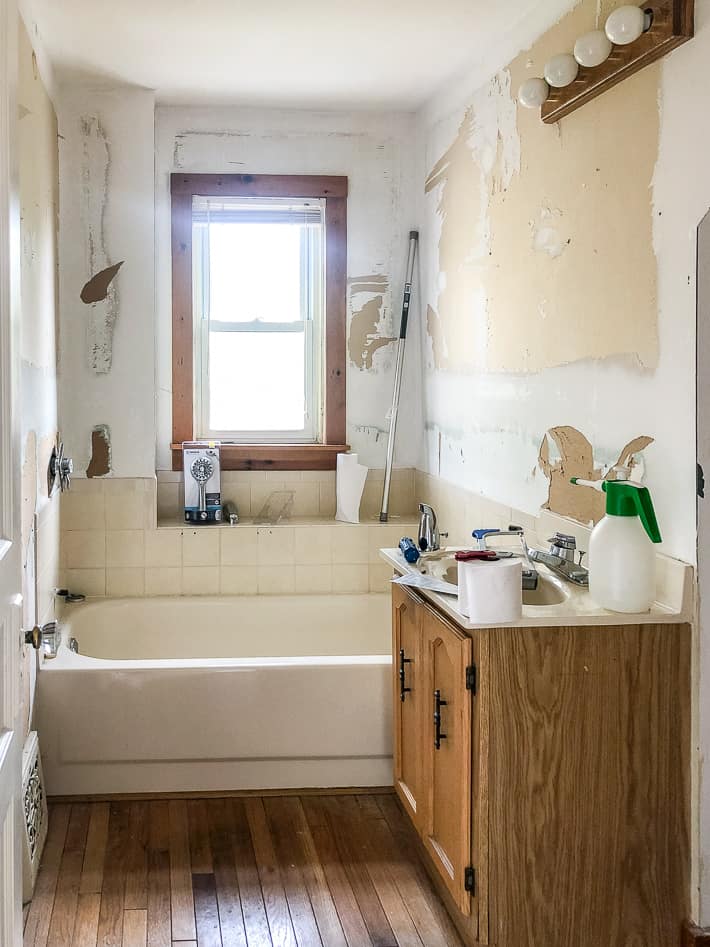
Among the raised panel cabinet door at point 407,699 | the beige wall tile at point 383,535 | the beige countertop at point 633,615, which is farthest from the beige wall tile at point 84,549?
the beige countertop at point 633,615

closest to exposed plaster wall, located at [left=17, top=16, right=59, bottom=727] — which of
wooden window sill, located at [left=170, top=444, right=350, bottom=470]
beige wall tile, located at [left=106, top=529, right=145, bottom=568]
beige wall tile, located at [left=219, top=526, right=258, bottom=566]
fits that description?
beige wall tile, located at [left=106, top=529, right=145, bottom=568]

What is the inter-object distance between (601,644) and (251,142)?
302cm

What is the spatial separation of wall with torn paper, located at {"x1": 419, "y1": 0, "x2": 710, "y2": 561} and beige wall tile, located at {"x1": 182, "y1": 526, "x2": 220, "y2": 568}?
100 centimetres

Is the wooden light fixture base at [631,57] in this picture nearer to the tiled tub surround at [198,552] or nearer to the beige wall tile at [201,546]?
the tiled tub surround at [198,552]

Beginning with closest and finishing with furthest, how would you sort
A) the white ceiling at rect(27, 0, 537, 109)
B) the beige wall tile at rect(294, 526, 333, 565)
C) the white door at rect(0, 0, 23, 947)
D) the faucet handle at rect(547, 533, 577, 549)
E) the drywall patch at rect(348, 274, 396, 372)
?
the white door at rect(0, 0, 23, 947) < the faucet handle at rect(547, 533, 577, 549) < the white ceiling at rect(27, 0, 537, 109) < the beige wall tile at rect(294, 526, 333, 565) < the drywall patch at rect(348, 274, 396, 372)

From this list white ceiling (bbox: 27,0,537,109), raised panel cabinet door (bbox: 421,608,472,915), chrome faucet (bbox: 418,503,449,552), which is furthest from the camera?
white ceiling (bbox: 27,0,537,109)

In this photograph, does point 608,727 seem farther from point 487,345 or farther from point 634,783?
point 487,345

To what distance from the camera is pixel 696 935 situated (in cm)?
229

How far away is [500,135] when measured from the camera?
136 inches

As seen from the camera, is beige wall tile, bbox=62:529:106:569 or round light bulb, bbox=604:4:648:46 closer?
round light bulb, bbox=604:4:648:46

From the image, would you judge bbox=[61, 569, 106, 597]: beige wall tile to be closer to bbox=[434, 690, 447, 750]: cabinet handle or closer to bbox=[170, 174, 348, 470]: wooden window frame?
bbox=[170, 174, 348, 470]: wooden window frame

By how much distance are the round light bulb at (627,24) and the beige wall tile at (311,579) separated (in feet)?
8.73

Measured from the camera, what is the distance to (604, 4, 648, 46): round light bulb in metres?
2.24

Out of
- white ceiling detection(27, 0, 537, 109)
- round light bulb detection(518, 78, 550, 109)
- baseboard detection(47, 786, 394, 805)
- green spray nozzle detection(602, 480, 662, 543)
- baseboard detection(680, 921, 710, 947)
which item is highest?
white ceiling detection(27, 0, 537, 109)
